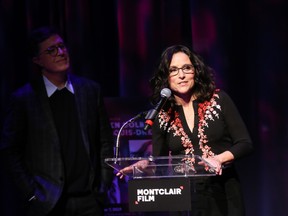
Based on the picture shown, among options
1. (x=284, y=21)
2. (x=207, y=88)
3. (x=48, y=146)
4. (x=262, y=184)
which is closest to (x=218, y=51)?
(x=284, y=21)

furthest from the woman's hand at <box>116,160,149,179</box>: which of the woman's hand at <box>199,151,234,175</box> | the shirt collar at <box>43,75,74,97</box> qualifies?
the shirt collar at <box>43,75,74,97</box>

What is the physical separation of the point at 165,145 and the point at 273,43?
1873mm

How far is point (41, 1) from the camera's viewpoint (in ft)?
14.7

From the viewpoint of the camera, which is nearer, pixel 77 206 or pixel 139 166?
pixel 139 166

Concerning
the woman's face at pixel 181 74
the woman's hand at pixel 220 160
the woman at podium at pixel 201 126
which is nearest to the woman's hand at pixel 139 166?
the woman's hand at pixel 220 160

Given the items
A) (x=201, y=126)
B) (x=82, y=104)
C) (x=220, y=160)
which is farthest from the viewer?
(x=82, y=104)

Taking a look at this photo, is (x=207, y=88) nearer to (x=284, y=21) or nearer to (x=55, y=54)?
(x=55, y=54)

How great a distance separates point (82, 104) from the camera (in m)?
3.35

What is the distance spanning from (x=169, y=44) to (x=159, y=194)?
2.31m

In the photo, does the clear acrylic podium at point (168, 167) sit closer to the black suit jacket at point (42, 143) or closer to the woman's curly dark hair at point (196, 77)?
the woman's curly dark hair at point (196, 77)

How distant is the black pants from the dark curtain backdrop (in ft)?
4.41

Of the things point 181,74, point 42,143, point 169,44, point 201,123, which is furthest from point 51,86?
point 169,44

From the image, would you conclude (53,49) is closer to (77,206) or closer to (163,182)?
(77,206)

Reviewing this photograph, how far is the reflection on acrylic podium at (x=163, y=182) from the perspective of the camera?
2270mm
